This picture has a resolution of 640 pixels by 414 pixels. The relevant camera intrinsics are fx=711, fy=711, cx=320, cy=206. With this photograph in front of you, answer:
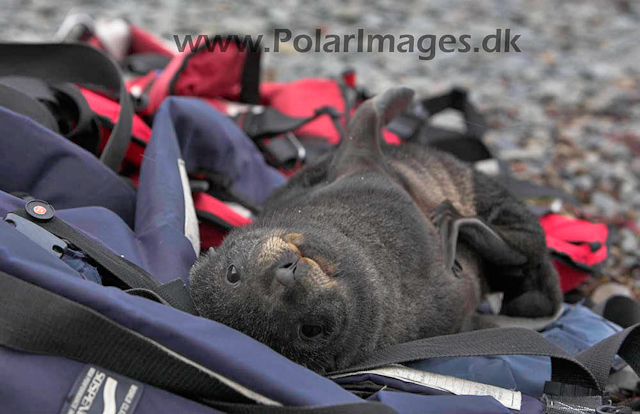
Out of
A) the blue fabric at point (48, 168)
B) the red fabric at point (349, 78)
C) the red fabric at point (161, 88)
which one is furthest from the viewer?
the red fabric at point (349, 78)

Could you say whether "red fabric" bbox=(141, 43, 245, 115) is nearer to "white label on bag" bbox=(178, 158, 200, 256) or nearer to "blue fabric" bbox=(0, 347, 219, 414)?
"white label on bag" bbox=(178, 158, 200, 256)

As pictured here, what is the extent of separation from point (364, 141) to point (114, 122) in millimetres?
1247

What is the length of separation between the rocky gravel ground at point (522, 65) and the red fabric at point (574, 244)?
1.07 ft

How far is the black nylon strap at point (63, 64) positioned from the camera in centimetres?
366

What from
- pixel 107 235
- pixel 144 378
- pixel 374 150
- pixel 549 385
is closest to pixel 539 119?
pixel 374 150

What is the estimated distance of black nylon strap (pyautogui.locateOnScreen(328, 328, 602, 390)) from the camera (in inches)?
96.0

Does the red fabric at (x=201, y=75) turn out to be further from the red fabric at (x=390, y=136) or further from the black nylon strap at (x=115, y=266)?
the black nylon strap at (x=115, y=266)

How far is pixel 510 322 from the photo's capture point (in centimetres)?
353

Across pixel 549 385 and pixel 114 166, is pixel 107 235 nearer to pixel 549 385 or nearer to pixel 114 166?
pixel 114 166

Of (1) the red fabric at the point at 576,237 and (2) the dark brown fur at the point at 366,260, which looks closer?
(2) the dark brown fur at the point at 366,260

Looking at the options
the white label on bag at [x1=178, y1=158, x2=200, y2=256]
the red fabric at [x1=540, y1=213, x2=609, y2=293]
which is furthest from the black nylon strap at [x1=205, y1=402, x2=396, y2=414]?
the red fabric at [x1=540, y1=213, x2=609, y2=293]

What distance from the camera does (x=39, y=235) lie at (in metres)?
2.29

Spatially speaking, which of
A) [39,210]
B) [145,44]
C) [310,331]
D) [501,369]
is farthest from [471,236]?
[145,44]
